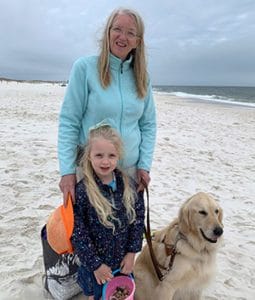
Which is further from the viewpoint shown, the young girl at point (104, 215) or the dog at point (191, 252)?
Result: the dog at point (191, 252)

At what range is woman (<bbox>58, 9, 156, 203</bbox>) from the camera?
2.43 metres

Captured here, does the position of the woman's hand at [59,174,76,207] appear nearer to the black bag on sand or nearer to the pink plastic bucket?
the black bag on sand

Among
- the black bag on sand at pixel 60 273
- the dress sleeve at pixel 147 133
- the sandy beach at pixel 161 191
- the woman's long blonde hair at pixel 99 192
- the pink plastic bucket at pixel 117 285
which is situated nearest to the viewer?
the woman's long blonde hair at pixel 99 192

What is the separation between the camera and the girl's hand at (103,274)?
2395 millimetres

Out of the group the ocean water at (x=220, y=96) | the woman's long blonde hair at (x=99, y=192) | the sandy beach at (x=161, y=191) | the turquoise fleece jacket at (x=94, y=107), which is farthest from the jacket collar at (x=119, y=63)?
the ocean water at (x=220, y=96)

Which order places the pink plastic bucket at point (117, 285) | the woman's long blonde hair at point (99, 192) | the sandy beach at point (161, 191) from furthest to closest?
the sandy beach at point (161, 191), the pink plastic bucket at point (117, 285), the woman's long blonde hair at point (99, 192)

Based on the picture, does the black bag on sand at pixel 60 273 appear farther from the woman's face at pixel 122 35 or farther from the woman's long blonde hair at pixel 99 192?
the woman's face at pixel 122 35

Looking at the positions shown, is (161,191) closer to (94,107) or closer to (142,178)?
(142,178)

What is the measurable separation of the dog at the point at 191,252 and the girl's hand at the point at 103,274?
23.1 inches

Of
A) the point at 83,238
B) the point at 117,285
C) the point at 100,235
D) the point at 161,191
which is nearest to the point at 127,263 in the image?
the point at 117,285

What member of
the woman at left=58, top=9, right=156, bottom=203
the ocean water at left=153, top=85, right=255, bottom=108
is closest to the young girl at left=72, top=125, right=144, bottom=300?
the woman at left=58, top=9, right=156, bottom=203

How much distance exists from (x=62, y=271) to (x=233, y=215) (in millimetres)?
2673

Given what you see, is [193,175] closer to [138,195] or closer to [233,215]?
[233,215]

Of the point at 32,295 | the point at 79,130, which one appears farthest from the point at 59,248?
the point at 79,130
